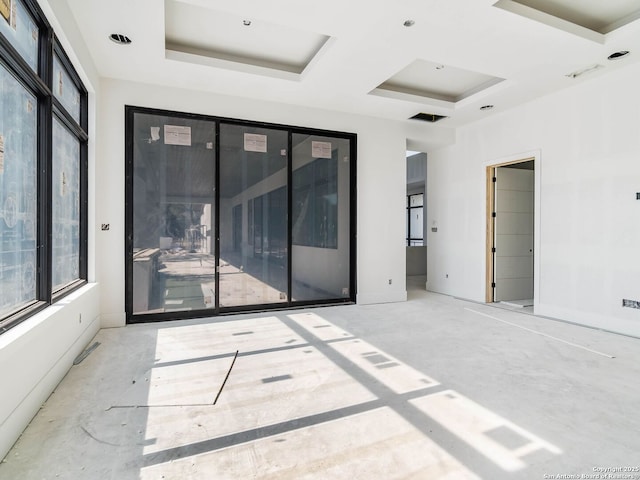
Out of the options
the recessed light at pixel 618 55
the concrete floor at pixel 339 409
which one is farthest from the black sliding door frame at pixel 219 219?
the recessed light at pixel 618 55

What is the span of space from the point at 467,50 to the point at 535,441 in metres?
3.64

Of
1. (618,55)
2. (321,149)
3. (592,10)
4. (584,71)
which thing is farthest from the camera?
(321,149)

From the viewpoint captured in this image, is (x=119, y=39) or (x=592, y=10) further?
→ (x=119, y=39)

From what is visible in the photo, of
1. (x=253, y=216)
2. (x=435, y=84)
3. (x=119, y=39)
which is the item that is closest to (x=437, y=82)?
(x=435, y=84)

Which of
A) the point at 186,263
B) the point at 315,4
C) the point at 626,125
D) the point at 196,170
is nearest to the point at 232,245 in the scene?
the point at 186,263

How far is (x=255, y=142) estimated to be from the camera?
5.24 m

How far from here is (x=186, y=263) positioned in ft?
15.9

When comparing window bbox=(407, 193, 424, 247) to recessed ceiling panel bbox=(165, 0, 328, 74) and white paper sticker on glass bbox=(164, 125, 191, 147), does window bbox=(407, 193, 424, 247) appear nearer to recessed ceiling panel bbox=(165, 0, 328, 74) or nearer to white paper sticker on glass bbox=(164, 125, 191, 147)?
recessed ceiling panel bbox=(165, 0, 328, 74)

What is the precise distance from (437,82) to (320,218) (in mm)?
2623

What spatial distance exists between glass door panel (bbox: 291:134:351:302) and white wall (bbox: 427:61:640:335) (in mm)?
2380

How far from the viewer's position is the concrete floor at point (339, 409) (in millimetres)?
1809

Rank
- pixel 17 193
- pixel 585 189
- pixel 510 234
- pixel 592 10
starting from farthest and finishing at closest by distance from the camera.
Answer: pixel 510 234 → pixel 585 189 → pixel 592 10 → pixel 17 193

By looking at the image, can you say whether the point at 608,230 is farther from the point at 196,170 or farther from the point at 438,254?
Answer: the point at 196,170

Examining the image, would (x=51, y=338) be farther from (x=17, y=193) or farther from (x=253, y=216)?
(x=253, y=216)
